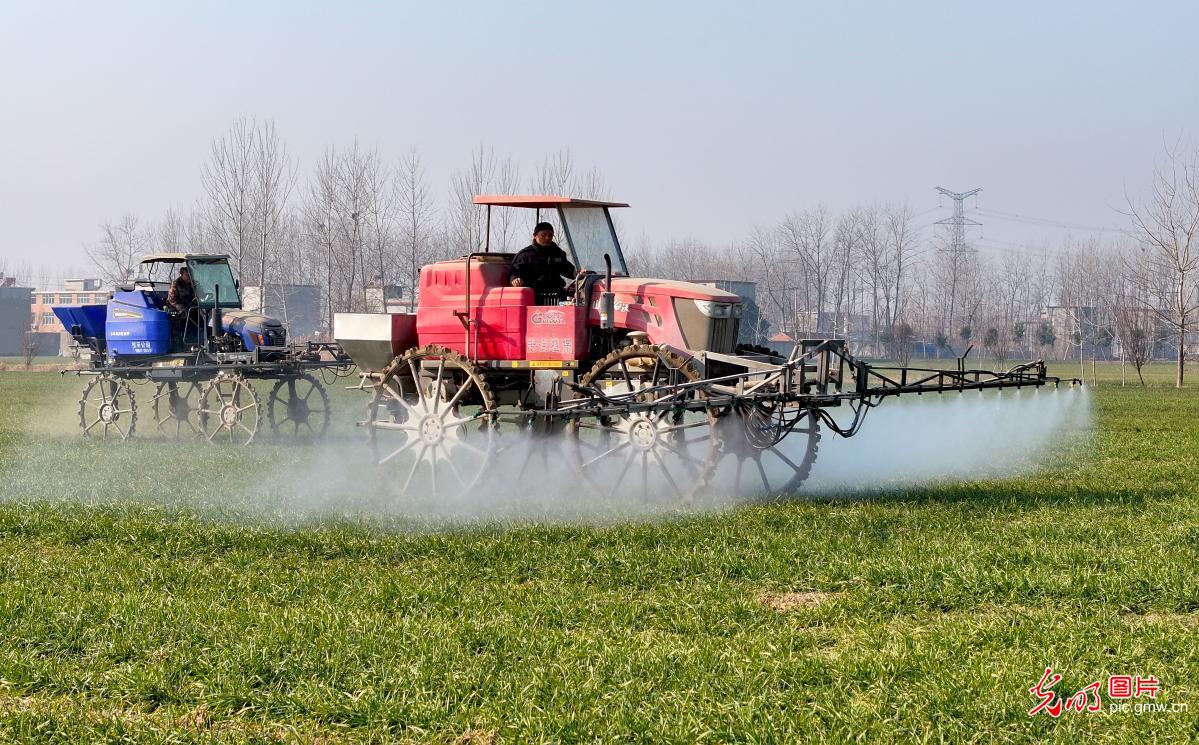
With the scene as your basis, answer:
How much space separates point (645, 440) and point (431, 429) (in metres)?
2.65

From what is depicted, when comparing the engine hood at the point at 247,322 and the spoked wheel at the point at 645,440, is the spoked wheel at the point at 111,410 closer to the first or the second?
the engine hood at the point at 247,322

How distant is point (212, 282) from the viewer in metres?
20.6

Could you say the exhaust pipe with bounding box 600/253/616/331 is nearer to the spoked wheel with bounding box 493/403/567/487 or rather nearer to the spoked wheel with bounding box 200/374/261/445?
the spoked wheel with bounding box 493/403/567/487

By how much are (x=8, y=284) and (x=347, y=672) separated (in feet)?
405

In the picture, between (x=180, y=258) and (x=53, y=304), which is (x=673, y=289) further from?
(x=53, y=304)

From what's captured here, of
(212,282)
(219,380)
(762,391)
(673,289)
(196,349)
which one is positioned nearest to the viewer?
(762,391)

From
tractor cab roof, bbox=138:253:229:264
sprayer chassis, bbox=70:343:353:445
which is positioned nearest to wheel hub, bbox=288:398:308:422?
sprayer chassis, bbox=70:343:353:445

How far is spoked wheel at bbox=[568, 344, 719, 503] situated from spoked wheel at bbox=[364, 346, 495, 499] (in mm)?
1128

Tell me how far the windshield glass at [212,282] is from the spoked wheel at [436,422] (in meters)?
7.86

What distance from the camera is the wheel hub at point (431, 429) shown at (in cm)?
1313

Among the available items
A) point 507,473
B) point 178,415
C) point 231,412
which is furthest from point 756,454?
point 178,415

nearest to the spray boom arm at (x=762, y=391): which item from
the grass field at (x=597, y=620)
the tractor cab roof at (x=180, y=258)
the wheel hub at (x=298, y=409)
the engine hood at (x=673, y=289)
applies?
the engine hood at (x=673, y=289)

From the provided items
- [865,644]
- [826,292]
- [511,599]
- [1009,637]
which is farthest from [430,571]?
[826,292]

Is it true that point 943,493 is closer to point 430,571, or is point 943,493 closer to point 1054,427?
point 430,571
